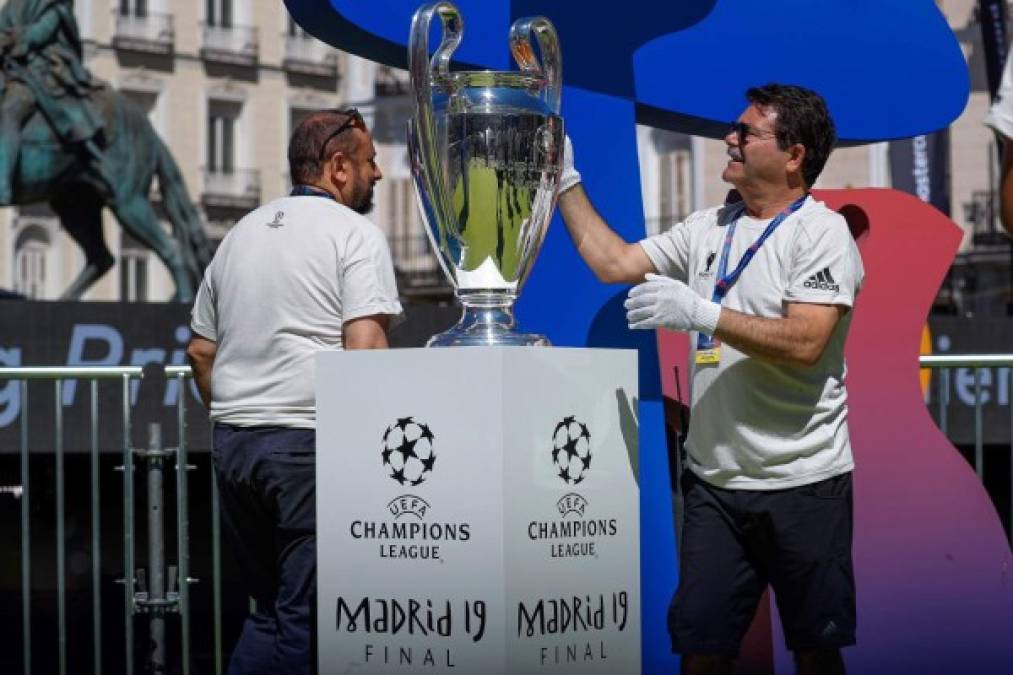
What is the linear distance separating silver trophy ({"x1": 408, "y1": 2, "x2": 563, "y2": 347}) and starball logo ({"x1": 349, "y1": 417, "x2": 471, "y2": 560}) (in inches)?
8.0

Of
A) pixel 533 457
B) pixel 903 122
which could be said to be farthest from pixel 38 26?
pixel 533 457

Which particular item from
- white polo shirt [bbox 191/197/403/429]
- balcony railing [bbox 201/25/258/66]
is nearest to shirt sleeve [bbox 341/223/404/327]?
white polo shirt [bbox 191/197/403/429]

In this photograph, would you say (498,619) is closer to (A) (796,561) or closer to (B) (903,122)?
(A) (796,561)

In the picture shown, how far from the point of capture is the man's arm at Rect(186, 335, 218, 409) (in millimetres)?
5500

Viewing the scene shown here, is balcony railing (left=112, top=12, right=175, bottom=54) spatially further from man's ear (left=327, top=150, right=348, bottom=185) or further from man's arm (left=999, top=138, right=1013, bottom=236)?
man's arm (left=999, top=138, right=1013, bottom=236)

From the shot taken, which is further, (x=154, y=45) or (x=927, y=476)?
(x=154, y=45)

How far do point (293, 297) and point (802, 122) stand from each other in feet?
3.93

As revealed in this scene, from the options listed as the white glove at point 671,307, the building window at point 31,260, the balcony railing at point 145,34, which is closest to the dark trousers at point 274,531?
the white glove at point 671,307

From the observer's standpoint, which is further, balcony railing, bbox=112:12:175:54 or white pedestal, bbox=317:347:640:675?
balcony railing, bbox=112:12:175:54

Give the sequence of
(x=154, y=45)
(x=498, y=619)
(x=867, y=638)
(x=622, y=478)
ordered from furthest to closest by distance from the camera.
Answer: (x=154, y=45), (x=867, y=638), (x=622, y=478), (x=498, y=619)

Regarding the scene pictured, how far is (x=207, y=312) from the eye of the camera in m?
5.45

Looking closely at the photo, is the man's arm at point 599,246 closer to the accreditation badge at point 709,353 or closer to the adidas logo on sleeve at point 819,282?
the accreditation badge at point 709,353

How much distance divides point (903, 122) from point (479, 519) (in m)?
2.39

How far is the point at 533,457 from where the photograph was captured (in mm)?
4434
